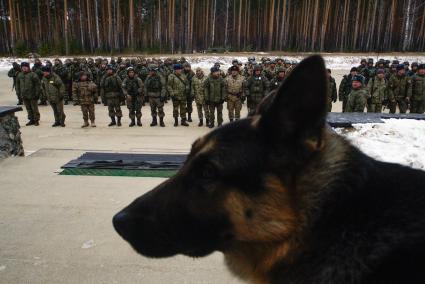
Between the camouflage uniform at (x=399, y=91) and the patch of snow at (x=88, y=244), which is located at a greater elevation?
the camouflage uniform at (x=399, y=91)

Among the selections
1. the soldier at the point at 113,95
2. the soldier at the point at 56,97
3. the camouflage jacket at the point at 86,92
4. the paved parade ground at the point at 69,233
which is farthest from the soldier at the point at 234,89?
the soldier at the point at 56,97

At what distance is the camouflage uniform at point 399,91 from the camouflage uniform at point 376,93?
2.78 ft

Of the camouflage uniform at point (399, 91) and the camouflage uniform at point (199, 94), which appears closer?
the camouflage uniform at point (199, 94)

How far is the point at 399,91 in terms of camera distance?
13.4 meters

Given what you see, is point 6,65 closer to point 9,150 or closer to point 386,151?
point 9,150

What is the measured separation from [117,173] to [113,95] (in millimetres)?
7535

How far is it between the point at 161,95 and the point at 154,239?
12215 millimetres

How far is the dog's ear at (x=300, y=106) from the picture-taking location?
1261 millimetres

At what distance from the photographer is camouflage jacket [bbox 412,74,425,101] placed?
12930 millimetres

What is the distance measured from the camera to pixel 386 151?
5559mm

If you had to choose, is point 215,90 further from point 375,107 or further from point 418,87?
point 418,87

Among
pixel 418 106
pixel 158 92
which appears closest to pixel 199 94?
pixel 158 92

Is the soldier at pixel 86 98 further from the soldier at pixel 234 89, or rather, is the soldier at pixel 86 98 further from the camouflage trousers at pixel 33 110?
the soldier at pixel 234 89

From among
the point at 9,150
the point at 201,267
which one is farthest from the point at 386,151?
the point at 9,150
